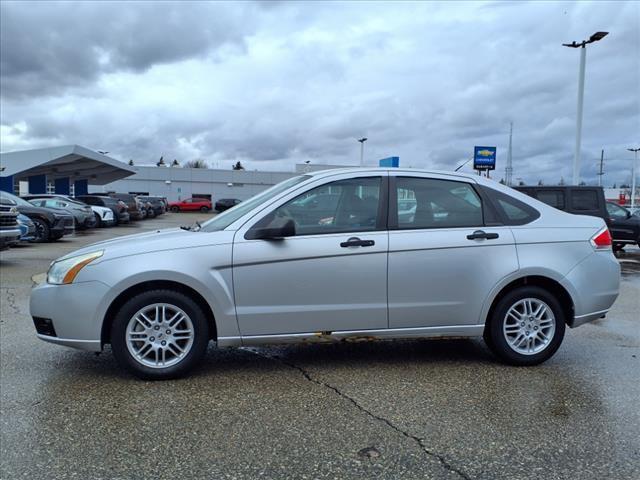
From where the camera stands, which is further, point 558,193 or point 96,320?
point 558,193

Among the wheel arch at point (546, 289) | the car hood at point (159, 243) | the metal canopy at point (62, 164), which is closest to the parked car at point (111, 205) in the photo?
the metal canopy at point (62, 164)

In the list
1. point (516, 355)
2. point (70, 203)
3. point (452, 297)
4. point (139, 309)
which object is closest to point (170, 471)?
point (139, 309)

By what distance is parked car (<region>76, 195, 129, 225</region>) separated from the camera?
26719 millimetres

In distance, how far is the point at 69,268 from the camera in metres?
4.38

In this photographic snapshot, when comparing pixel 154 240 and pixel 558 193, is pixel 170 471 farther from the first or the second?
pixel 558 193

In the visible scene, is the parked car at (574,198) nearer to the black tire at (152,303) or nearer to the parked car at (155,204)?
the black tire at (152,303)

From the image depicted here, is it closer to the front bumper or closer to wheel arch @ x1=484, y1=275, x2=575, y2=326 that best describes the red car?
the front bumper

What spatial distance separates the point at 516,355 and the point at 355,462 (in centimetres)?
232

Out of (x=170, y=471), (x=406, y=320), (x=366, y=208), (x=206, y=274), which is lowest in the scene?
(x=170, y=471)

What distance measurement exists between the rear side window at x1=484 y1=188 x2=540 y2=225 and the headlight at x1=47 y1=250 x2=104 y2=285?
3.41 m

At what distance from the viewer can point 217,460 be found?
3.20 meters

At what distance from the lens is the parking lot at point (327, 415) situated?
3.16 metres

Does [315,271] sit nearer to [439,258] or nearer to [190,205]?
[439,258]

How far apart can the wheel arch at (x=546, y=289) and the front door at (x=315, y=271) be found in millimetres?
1053
